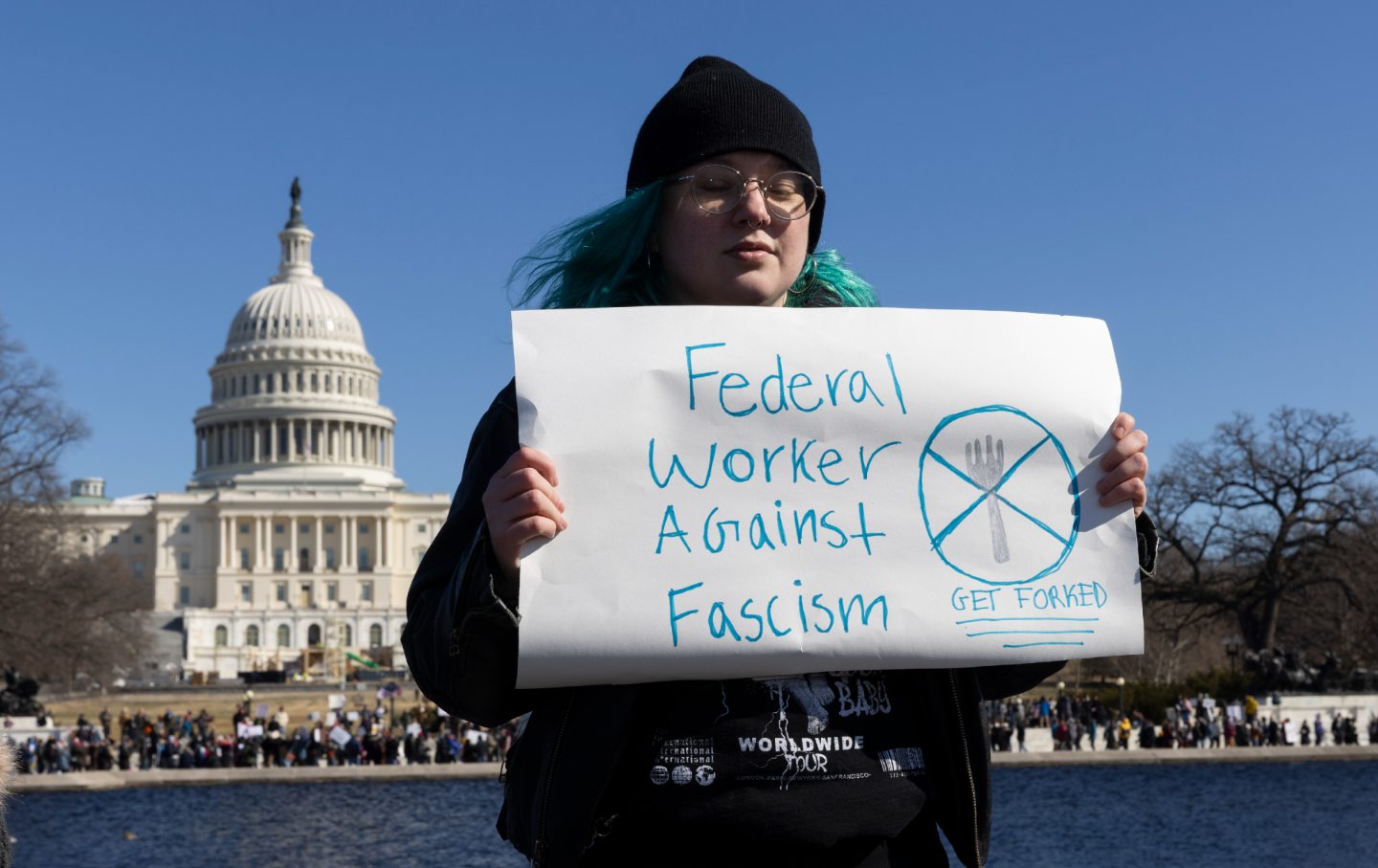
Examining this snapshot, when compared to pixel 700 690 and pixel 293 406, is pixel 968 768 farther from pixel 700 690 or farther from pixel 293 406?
pixel 293 406

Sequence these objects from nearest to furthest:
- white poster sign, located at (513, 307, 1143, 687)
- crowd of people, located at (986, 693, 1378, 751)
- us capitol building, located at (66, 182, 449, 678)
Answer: white poster sign, located at (513, 307, 1143, 687), crowd of people, located at (986, 693, 1378, 751), us capitol building, located at (66, 182, 449, 678)

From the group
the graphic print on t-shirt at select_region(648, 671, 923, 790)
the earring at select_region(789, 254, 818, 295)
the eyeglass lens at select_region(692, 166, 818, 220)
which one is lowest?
the graphic print on t-shirt at select_region(648, 671, 923, 790)

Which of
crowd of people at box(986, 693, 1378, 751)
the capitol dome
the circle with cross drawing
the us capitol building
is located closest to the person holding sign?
the circle with cross drawing

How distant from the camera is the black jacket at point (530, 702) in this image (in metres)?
2.72

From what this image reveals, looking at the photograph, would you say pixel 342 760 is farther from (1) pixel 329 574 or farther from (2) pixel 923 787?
(1) pixel 329 574

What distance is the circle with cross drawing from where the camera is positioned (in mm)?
3086

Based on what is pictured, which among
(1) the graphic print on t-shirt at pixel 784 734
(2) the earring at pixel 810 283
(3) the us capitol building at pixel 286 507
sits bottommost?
(1) the graphic print on t-shirt at pixel 784 734

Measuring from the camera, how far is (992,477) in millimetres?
3121

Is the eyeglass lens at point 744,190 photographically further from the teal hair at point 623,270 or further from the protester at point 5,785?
the protester at point 5,785

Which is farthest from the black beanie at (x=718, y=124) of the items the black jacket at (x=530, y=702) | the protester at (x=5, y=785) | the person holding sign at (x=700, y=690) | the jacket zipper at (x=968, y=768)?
the protester at (x=5, y=785)

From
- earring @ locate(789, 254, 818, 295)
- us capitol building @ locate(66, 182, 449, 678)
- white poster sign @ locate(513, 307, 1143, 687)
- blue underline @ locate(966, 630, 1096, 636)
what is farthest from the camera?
us capitol building @ locate(66, 182, 449, 678)

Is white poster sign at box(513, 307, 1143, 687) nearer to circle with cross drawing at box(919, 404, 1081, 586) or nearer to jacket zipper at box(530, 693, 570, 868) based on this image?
circle with cross drawing at box(919, 404, 1081, 586)

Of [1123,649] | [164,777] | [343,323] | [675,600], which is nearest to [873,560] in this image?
[675,600]

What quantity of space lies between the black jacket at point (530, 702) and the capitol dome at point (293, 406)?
119602mm
